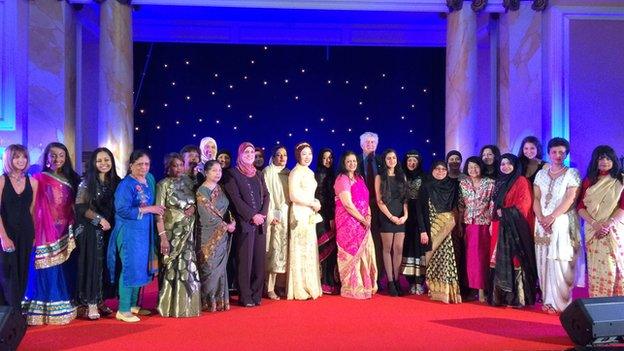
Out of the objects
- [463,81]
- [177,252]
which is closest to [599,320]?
[177,252]

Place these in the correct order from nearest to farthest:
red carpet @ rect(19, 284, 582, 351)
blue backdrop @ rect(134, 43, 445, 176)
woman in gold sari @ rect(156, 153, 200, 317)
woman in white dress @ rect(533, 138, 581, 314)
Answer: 1. red carpet @ rect(19, 284, 582, 351)
2. woman in gold sari @ rect(156, 153, 200, 317)
3. woman in white dress @ rect(533, 138, 581, 314)
4. blue backdrop @ rect(134, 43, 445, 176)

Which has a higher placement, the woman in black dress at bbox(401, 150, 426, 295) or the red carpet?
the woman in black dress at bbox(401, 150, 426, 295)

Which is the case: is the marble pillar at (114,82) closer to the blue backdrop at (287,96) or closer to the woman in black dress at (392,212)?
the blue backdrop at (287,96)

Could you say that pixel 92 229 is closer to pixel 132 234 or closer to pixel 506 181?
pixel 132 234

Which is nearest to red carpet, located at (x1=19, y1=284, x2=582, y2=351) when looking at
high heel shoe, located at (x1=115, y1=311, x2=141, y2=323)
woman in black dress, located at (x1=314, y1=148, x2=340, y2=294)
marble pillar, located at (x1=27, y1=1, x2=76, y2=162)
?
high heel shoe, located at (x1=115, y1=311, x2=141, y2=323)

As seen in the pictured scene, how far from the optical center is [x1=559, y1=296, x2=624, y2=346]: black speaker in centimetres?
346

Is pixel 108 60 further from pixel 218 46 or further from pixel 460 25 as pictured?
pixel 460 25

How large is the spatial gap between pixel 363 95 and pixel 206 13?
8.69 feet

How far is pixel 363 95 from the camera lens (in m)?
9.45

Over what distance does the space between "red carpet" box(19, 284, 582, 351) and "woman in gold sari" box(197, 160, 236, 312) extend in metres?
0.18

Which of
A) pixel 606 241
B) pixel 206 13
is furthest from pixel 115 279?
pixel 206 13

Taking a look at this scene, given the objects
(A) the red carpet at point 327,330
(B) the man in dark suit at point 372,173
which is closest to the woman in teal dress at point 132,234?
(A) the red carpet at point 327,330

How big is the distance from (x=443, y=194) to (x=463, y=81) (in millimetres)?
2299

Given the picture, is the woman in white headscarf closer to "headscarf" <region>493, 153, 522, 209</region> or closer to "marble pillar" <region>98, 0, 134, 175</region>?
"headscarf" <region>493, 153, 522, 209</region>
